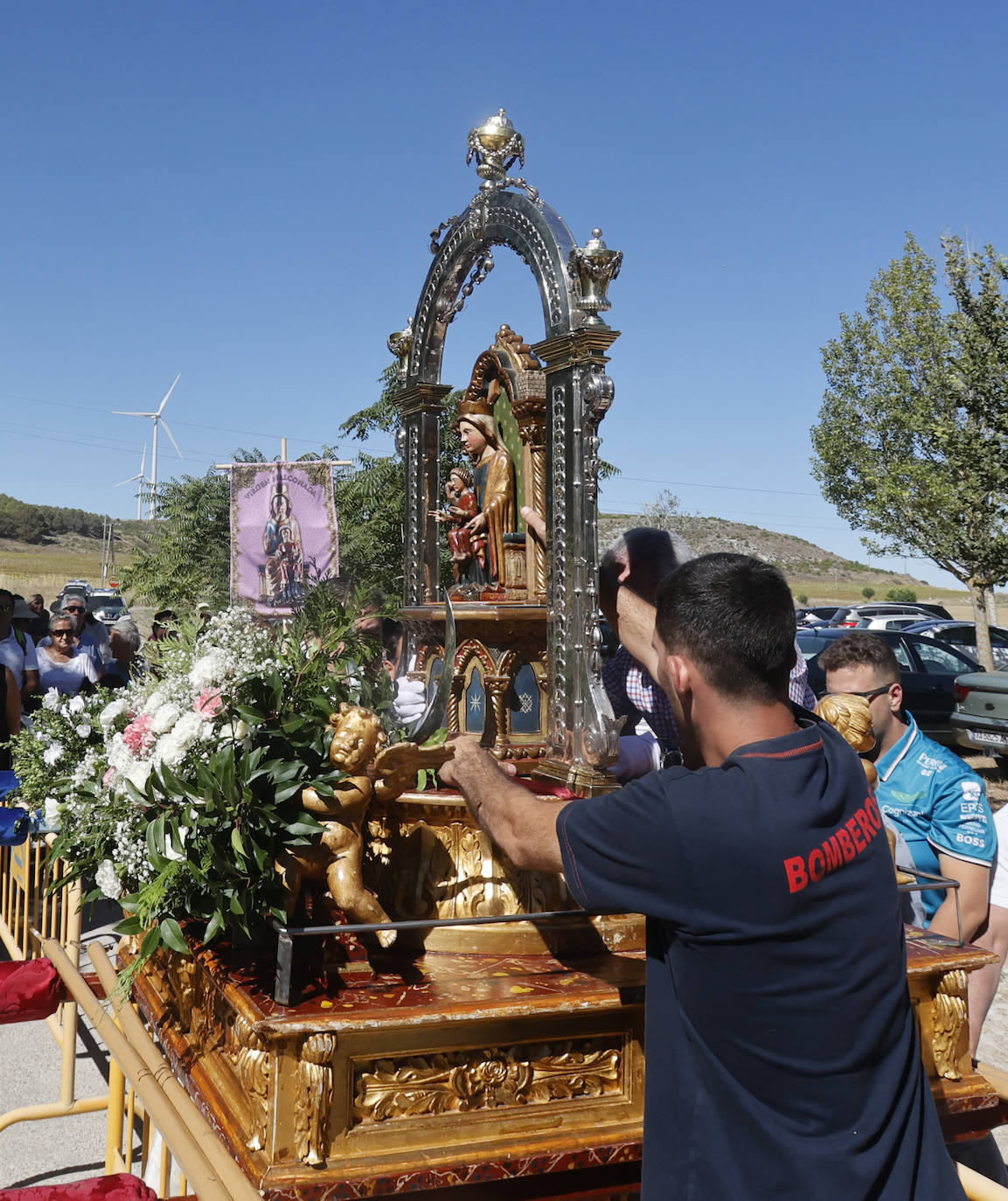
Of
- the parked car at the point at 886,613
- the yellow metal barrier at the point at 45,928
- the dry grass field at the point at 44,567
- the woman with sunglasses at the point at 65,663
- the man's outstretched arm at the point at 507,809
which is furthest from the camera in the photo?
the dry grass field at the point at 44,567

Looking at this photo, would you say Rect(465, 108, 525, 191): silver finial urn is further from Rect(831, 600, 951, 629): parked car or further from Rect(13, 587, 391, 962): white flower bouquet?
Rect(831, 600, 951, 629): parked car

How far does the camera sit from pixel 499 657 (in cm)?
347

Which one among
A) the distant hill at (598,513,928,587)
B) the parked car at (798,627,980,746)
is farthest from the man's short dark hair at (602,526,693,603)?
the distant hill at (598,513,928,587)

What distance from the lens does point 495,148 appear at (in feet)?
11.8

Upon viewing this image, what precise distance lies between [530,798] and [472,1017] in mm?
506

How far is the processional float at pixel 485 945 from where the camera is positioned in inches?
84.0

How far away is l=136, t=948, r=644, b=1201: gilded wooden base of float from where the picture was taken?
2.07 m

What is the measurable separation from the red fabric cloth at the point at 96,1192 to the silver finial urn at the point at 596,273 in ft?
8.22

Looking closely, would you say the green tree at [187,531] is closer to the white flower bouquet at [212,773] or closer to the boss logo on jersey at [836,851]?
the white flower bouquet at [212,773]

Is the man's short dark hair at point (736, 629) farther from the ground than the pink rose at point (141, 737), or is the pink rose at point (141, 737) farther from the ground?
the man's short dark hair at point (736, 629)

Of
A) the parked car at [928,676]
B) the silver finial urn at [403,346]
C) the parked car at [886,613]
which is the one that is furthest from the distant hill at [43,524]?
the silver finial urn at [403,346]

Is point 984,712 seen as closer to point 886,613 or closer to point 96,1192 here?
point 96,1192

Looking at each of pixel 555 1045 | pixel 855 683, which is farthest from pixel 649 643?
pixel 555 1045

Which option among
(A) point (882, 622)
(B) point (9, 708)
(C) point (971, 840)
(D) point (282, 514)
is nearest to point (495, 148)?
(C) point (971, 840)
